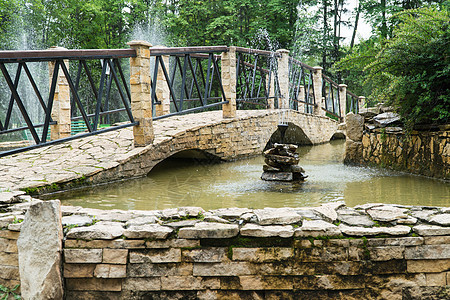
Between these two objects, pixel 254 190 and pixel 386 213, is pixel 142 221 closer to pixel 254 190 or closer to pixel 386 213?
pixel 386 213

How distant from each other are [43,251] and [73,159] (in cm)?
414

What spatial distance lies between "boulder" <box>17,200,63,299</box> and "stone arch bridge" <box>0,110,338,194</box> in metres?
2.51

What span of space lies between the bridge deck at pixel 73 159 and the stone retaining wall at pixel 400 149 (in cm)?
316

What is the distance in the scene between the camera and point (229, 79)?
978 centimetres

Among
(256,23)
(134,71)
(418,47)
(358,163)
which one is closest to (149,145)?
(134,71)

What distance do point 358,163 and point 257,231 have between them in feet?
19.7

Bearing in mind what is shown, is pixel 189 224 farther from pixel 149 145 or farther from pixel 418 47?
pixel 418 47

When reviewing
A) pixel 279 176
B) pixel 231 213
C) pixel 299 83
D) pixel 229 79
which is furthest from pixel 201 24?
pixel 231 213

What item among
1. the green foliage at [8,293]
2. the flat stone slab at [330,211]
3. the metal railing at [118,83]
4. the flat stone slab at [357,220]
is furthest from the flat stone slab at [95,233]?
the metal railing at [118,83]

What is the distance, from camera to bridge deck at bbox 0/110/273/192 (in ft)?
19.1

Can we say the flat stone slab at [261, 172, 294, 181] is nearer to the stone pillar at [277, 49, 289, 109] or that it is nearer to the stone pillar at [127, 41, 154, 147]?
the stone pillar at [127, 41, 154, 147]

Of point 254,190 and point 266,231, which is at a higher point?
point 266,231

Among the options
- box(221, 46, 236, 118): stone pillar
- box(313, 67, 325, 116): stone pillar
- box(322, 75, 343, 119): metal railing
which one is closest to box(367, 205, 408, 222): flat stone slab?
box(221, 46, 236, 118): stone pillar

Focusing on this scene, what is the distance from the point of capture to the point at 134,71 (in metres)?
7.32
